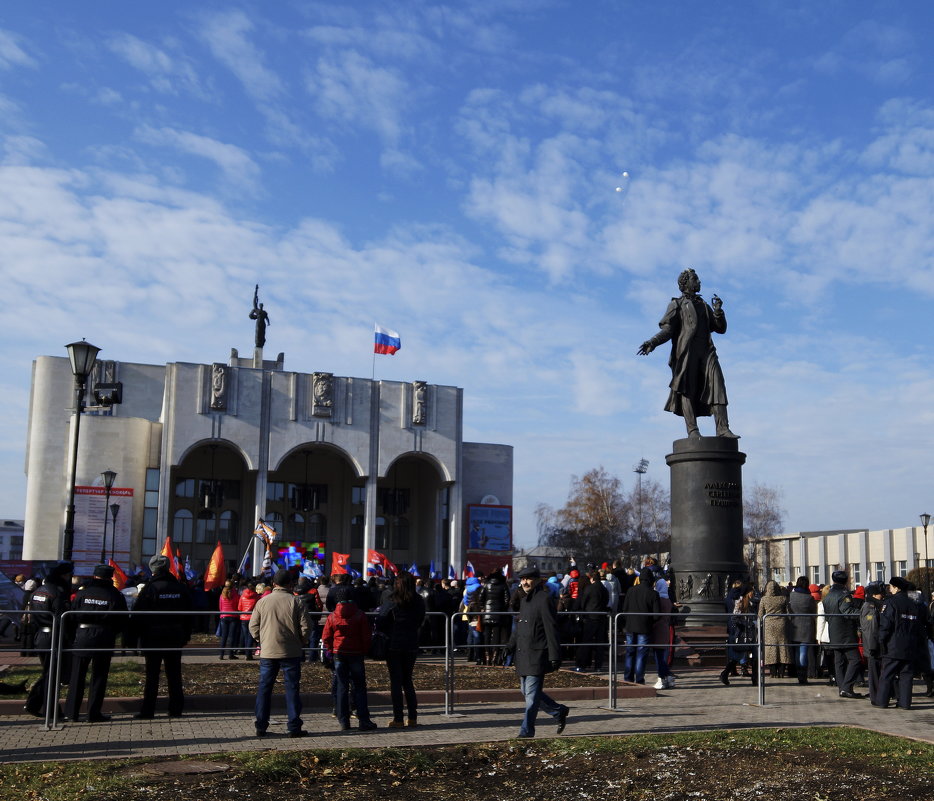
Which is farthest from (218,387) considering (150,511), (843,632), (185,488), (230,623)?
(843,632)

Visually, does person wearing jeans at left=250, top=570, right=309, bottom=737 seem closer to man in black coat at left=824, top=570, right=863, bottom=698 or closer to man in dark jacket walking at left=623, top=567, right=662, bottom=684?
man in dark jacket walking at left=623, top=567, right=662, bottom=684

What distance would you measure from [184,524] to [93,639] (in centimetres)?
5323

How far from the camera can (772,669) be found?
18.2 m

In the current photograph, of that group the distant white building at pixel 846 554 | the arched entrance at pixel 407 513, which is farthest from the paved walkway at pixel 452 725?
the distant white building at pixel 846 554

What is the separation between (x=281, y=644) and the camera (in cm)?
1099

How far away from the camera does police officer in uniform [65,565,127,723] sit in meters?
11.9

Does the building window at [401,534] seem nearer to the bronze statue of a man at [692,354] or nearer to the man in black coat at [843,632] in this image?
the bronze statue of a man at [692,354]

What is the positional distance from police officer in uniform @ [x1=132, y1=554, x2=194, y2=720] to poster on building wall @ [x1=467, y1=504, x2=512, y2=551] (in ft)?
165

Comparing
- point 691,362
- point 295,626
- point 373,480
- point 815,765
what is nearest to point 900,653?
point 815,765

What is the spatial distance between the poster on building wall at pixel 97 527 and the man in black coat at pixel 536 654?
44.0 meters

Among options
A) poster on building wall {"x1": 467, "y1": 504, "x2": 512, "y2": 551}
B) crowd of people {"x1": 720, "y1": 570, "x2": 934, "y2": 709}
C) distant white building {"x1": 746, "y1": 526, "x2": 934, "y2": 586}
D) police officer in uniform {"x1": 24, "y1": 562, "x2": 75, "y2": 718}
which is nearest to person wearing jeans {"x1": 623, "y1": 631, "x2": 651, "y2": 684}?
crowd of people {"x1": 720, "y1": 570, "x2": 934, "y2": 709}

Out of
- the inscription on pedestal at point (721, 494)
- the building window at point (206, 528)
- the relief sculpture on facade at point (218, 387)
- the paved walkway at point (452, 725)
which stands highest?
the relief sculpture on facade at point (218, 387)

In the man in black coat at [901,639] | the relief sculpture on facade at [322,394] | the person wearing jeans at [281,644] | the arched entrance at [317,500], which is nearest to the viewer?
the person wearing jeans at [281,644]

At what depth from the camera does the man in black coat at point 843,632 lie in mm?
14977
